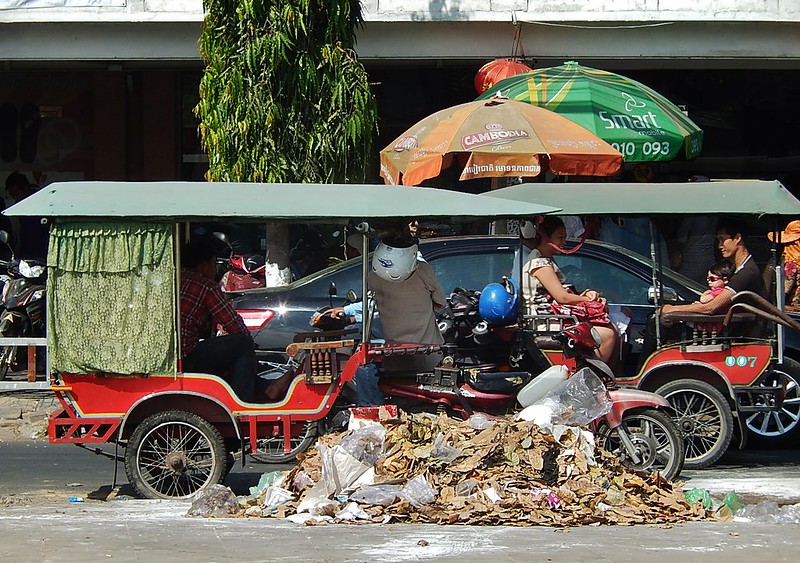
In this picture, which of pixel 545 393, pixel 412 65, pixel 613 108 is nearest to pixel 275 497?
pixel 545 393

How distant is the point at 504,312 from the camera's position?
27.1 feet

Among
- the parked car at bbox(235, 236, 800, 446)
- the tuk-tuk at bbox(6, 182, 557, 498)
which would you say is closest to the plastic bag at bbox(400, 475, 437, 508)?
the tuk-tuk at bbox(6, 182, 557, 498)

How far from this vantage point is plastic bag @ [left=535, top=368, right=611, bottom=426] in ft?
25.6

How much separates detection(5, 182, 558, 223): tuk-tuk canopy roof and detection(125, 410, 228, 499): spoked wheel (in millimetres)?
1326

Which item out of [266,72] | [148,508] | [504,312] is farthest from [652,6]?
[148,508]

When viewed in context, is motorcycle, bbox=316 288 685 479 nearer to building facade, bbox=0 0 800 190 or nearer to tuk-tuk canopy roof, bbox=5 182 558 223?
tuk-tuk canopy roof, bbox=5 182 558 223

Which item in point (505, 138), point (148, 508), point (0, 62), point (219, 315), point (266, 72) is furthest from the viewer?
point (0, 62)

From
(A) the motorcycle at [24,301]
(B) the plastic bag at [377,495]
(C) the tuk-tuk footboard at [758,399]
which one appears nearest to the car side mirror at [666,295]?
(C) the tuk-tuk footboard at [758,399]

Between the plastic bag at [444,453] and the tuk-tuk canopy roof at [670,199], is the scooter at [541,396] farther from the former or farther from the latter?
the tuk-tuk canopy roof at [670,199]

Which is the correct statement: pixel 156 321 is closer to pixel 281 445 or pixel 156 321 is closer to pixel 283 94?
pixel 281 445

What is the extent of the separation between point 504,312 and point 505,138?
2.53 metres

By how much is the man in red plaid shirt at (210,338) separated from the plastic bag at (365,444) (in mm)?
948

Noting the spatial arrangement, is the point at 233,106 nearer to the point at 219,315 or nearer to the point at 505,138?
the point at 505,138

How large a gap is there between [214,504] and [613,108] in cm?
638
